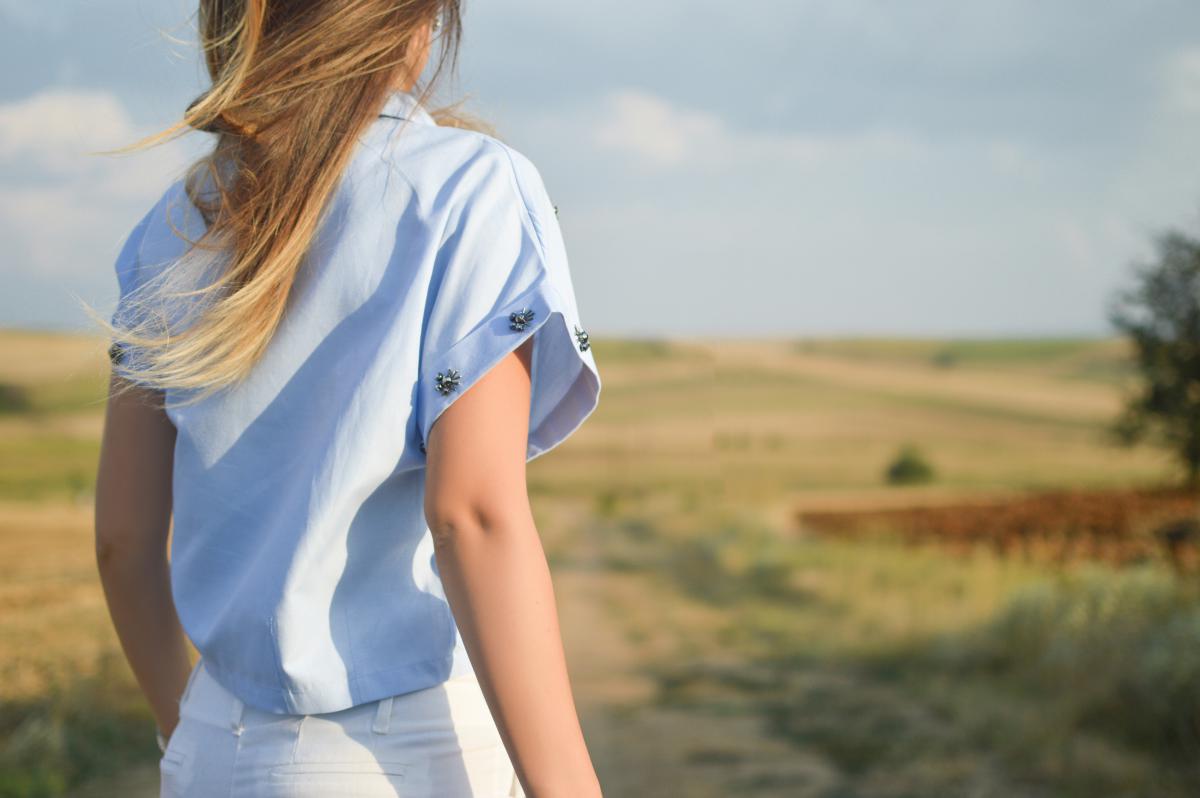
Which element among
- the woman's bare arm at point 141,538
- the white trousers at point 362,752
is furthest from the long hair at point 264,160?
the white trousers at point 362,752

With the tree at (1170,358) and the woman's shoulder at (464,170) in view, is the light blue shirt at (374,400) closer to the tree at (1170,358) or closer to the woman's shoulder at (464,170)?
the woman's shoulder at (464,170)

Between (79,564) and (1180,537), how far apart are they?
6639 mm

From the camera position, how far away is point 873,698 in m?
6.70

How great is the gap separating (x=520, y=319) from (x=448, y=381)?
90mm

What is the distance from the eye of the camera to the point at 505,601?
0.96 metres

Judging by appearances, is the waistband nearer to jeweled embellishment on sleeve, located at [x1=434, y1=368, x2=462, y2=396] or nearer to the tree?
jeweled embellishment on sleeve, located at [x1=434, y1=368, x2=462, y2=396]

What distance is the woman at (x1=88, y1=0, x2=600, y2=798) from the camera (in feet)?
3.21

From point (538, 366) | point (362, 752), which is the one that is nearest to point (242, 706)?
point (362, 752)

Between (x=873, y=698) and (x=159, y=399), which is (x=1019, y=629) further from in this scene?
(x=159, y=399)

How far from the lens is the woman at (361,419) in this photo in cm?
98

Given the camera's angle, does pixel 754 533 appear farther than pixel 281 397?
Yes

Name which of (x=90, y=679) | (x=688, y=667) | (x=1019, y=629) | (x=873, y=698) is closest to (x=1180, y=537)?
Answer: (x=1019, y=629)

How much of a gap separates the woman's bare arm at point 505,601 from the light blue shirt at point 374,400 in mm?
73

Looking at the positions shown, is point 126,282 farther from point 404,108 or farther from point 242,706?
point 242,706
